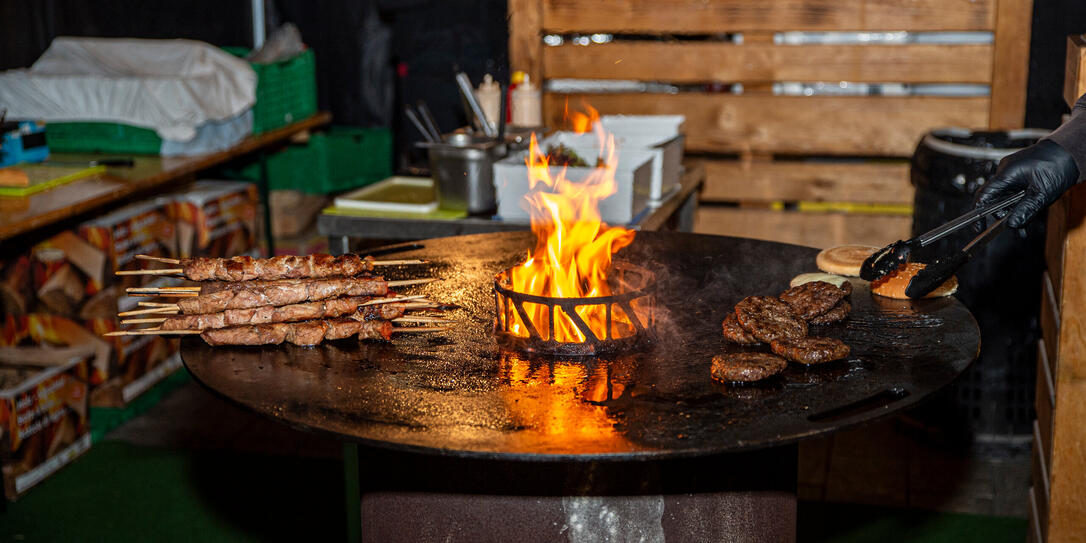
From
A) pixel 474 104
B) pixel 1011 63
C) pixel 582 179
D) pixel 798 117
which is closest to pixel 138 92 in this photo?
pixel 474 104

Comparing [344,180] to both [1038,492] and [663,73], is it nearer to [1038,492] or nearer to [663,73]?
[663,73]

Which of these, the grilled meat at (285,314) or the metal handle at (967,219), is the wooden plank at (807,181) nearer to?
the metal handle at (967,219)

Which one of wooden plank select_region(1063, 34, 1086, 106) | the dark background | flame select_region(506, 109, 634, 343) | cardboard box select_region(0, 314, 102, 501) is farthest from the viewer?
the dark background

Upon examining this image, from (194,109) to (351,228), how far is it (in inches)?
65.9

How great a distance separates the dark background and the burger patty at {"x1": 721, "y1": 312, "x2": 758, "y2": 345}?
4191 mm

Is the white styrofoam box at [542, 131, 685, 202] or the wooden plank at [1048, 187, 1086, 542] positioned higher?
the white styrofoam box at [542, 131, 685, 202]

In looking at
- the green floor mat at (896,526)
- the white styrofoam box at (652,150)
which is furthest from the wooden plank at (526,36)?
the green floor mat at (896,526)

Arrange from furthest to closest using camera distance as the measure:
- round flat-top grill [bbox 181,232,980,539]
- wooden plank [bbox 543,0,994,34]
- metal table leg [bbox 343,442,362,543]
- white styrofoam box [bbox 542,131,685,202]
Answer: wooden plank [bbox 543,0,994,34] → white styrofoam box [bbox 542,131,685,202] → metal table leg [bbox 343,442,362,543] → round flat-top grill [bbox 181,232,980,539]

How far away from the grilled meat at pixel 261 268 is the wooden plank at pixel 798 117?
375cm

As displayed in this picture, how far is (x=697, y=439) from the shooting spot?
6.49 ft

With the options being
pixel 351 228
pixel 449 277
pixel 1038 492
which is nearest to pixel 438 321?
pixel 449 277

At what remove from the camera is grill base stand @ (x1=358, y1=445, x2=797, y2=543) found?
2.57 meters

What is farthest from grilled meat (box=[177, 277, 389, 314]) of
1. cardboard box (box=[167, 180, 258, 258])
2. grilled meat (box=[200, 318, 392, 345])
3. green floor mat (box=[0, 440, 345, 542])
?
cardboard box (box=[167, 180, 258, 258])

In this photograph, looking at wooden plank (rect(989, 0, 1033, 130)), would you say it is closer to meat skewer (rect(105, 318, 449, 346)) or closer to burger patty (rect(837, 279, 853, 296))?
burger patty (rect(837, 279, 853, 296))
